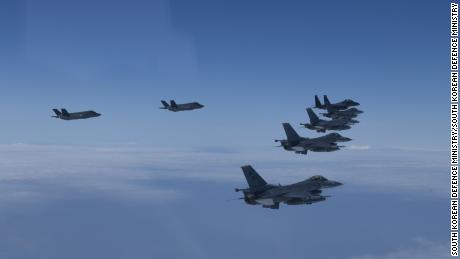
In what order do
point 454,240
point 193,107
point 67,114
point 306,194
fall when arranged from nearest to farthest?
point 306,194 < point 454,240 < point 67,114 < point 193,107

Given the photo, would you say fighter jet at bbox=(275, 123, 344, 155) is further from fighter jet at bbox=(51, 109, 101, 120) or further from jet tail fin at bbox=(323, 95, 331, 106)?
fighter jet at bbox=(51, 109, 101, 120)

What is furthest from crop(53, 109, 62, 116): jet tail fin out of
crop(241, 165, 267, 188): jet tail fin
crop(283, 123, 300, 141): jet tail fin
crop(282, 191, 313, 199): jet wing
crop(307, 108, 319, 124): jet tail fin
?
crop(282, 191, 313, 199): jet wing

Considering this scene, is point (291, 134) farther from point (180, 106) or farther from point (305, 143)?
point (180, 106)

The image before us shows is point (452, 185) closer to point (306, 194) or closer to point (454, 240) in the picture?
point (454, 240)

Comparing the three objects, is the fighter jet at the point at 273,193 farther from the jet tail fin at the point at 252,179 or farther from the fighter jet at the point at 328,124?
the fighter jet at the point at 328,124

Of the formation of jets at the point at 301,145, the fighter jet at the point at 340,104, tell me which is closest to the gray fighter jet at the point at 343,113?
the formation of jets at the point at 301,145

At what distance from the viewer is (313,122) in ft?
376

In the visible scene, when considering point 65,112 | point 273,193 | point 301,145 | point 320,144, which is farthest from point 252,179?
point 65,112

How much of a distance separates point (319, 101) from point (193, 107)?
130 ft

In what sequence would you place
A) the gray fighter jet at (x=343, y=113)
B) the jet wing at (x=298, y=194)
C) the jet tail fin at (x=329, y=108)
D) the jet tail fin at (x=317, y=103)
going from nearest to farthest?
the jet wing at (x=298, y=194)
the gray fighter jet at (x=343, y=113)
the jet tail fin at (x=329, y=108)
the jet tail fin at (x=317, y=103)

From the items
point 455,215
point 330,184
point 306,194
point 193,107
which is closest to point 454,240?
point 455,215

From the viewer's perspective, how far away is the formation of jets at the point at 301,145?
69.6 m

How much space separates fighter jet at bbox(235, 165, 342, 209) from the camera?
67.6 m

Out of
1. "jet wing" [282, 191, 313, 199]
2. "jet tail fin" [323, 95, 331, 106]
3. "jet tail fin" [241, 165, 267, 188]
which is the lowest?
"jet wing" [282, 191, 313, 199]
